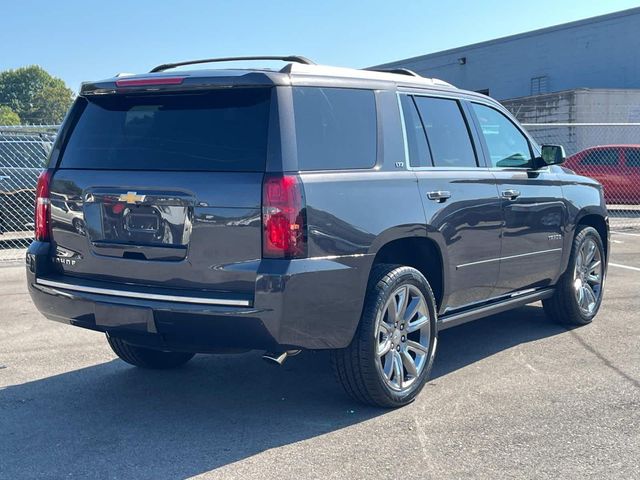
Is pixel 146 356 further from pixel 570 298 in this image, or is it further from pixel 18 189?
pixel 18 189

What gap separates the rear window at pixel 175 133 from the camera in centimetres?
406

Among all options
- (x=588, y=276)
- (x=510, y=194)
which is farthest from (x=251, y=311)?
(x=588, y=276)

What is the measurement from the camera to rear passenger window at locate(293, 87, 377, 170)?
4141 millimetres

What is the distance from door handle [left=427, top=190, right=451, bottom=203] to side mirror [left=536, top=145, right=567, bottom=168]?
1.52m

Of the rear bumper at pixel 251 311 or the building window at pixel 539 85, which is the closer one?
the rear bumper at pixel 251 311

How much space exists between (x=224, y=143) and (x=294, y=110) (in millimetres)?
410

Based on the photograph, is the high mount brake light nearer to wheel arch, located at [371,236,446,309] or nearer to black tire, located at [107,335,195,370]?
wheel arch, located at [371,236,446,309]

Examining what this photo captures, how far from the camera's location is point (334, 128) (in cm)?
435

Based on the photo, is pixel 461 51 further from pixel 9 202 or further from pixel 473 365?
pixel 473 365

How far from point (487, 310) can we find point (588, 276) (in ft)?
5.72

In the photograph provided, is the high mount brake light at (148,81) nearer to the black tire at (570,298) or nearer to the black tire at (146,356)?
the black tire at (146,356)

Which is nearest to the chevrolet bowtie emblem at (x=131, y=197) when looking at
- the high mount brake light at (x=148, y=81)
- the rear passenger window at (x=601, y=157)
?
the high mount brake light at (x=148, y=81)

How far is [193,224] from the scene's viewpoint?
402 cm

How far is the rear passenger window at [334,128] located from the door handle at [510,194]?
4.67 ft
